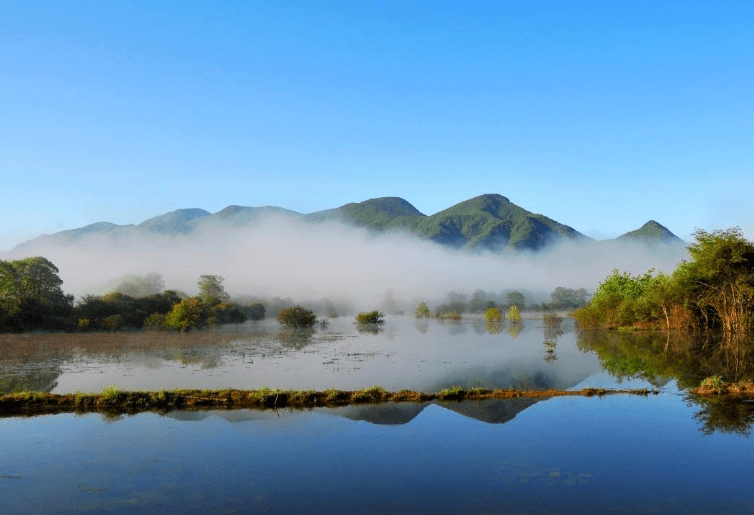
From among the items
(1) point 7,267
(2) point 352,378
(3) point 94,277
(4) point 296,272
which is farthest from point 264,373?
(4) point 296,272

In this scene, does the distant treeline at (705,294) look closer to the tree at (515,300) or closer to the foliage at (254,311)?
the foliage at (254,311)

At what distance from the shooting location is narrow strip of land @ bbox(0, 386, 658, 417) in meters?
20.7

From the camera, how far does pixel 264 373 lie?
29.2 metres

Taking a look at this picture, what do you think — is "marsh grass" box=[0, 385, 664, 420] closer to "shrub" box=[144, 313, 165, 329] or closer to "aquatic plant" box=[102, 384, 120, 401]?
"aquatic plant" box=[102, 384, 120, 401]

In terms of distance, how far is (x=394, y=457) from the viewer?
14.6 meters

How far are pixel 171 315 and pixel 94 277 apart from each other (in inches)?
3327

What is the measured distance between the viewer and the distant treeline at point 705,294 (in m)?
51.8

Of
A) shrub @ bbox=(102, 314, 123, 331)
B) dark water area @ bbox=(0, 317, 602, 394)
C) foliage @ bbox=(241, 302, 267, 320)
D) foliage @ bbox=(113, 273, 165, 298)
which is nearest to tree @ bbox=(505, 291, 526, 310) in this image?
foliage @ bbox=(241, 302, 267, 320)

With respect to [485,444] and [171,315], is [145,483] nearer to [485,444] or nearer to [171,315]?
[485,444]

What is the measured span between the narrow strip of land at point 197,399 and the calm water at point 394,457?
40.8 inches

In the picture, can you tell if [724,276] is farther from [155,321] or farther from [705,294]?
[155,321]

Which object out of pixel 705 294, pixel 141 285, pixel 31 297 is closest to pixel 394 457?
pixel 705 294

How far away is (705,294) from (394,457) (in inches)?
2199

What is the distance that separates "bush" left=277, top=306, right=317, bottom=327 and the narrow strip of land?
53.0 meters
